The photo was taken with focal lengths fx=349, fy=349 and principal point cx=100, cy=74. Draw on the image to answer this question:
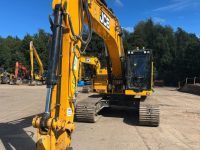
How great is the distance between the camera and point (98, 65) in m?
25.8

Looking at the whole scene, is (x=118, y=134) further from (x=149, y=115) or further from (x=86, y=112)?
(x=86, y=112)

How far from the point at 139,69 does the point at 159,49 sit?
5963 centimetres

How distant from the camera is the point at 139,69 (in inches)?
531

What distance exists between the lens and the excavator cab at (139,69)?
1327cm

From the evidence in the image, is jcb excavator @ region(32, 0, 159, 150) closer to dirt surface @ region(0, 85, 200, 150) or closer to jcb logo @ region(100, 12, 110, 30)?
jcb logo @ region(100, 12, 110, 30)

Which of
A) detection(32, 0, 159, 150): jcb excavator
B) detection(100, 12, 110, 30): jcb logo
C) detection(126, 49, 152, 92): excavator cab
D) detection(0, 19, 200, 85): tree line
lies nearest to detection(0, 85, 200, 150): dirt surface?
detection(32, 0, 159, 150): jcb excavator

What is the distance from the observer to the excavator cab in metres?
13.3

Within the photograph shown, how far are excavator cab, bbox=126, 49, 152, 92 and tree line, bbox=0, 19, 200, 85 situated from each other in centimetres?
3756

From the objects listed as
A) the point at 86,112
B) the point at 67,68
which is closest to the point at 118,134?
the point at 86,112

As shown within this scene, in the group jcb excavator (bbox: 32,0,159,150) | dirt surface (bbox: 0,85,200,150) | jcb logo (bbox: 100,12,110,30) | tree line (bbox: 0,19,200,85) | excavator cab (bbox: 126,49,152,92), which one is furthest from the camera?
tree line (bbox: 0,19,200,85)

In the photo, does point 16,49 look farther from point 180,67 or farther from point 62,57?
point 62,57

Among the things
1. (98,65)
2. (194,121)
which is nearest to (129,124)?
(194,121)

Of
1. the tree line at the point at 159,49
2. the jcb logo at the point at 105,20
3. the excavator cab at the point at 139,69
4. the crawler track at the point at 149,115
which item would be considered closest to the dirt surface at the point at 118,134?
the crawler track at the point at 149,115

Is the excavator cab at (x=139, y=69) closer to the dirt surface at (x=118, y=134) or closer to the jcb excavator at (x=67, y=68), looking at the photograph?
the dirt surface at (x=118, y=134)
